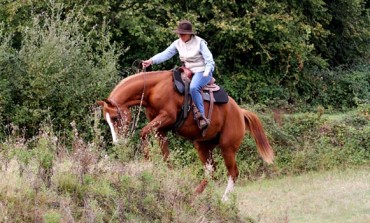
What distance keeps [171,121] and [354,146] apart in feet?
24.8

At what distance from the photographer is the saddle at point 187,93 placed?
13094 millimetres

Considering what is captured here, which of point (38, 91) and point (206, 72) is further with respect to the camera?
point (38, 91)

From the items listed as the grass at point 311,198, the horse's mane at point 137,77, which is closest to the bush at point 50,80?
the horse's mane at point 137,77

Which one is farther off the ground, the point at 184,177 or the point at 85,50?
the point at 184,177

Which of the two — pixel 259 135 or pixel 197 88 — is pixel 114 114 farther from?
pixel 259 135

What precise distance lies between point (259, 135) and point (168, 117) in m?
2.50

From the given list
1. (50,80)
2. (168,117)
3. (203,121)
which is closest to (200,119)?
(203,121)

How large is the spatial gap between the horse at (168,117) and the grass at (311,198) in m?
0.70

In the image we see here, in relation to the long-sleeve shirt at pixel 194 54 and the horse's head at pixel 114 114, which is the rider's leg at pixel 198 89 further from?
the horse's head at pixel 114 114

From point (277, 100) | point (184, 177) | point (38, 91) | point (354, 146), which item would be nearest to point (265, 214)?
point (184, 177)

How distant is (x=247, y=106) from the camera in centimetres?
1969

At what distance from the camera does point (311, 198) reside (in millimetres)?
13547

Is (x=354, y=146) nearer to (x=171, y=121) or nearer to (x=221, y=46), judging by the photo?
(x=221, y=46)

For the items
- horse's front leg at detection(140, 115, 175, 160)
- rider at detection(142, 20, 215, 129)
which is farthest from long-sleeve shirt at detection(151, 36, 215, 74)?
horse's front leg at detection(140, 115, 175, 160)
